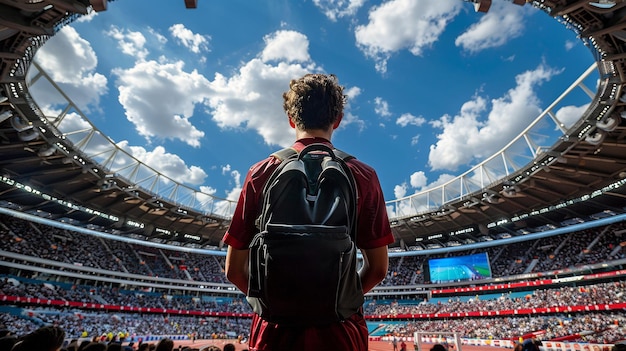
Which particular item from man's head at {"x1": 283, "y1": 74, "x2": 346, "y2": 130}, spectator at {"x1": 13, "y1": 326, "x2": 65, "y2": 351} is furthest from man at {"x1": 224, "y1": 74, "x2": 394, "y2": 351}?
spectator at {"x1": 13, "y1": 326, "x2": 65, "y2": 351}

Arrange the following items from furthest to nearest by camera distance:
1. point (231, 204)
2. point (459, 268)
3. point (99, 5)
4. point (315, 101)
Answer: point (231, 204)
point (459, 268)
point (99, 5)
point (315, 101)

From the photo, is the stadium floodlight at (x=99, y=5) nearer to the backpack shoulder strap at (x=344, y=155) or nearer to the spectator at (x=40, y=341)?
the spectator at (x=40, y=341)

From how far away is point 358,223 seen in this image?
177 centimetres

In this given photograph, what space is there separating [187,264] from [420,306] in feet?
131

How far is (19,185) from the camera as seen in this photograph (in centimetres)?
2694

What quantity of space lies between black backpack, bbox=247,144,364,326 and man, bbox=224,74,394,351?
10 centimetres

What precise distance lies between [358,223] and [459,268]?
52204 mm

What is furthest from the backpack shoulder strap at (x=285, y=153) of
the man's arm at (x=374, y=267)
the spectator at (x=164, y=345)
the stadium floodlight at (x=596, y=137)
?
the stadium floodlight at (x=596, y=137)

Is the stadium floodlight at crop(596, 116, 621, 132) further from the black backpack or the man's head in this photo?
the black backpack

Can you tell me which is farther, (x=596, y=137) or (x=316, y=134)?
(x=596, y=137)

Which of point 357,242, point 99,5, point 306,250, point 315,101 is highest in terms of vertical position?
point 99,5

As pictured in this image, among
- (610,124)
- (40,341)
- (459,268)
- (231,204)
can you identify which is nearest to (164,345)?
(40,341)

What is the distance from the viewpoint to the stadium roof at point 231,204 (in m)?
12.1

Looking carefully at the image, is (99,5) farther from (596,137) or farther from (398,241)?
(398,241)
